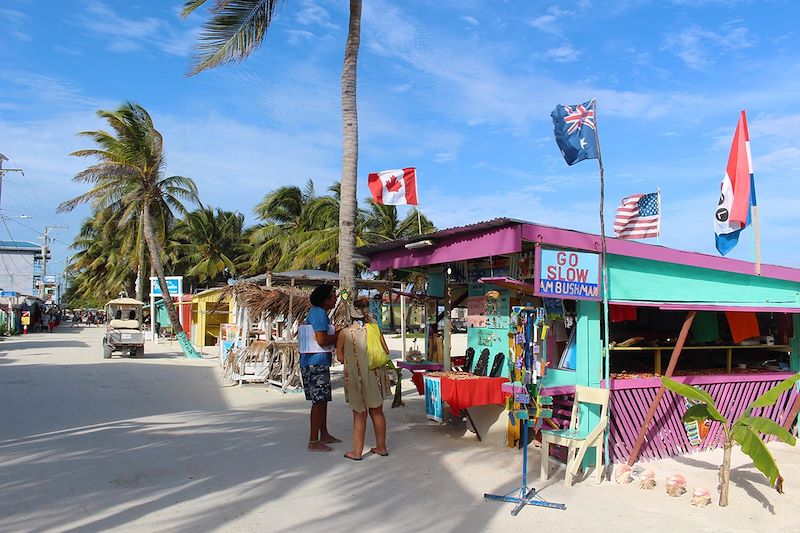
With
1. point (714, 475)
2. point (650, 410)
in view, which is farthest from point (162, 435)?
point (714, 475)

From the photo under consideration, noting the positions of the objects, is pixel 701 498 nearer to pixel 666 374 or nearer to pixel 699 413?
pixel 699 413

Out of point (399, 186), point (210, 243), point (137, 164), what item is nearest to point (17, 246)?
point (210, 243)

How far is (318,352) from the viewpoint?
7.45m

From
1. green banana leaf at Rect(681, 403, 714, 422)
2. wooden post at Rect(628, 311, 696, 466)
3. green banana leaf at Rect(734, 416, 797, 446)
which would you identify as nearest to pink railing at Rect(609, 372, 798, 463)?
wooden post at Rect(628, 311, 696, 466)

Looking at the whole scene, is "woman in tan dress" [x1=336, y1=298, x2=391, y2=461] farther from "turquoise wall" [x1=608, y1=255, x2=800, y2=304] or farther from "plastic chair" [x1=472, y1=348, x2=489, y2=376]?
"turquoise wall" [x1=608, y1=255, x2=800, y2=304]

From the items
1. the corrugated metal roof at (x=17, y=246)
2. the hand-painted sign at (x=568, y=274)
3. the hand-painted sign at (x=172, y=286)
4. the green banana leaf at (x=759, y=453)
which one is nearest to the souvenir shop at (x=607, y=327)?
the hand-painted sign at (x=568, y=274)

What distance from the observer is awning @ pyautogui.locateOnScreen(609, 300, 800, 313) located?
708 centimetres

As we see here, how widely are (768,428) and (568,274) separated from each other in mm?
2299

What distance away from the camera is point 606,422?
6.39 meters

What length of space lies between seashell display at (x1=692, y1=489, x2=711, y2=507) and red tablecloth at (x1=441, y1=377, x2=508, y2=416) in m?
2.52

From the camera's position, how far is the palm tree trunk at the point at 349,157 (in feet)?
30.8

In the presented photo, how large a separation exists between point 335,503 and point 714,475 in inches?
165

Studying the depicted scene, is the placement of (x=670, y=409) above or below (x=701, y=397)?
below

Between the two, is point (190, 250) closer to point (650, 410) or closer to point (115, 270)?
point (115, 270)
